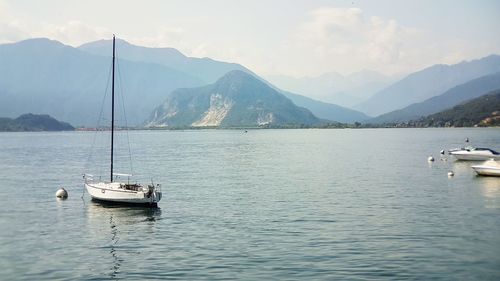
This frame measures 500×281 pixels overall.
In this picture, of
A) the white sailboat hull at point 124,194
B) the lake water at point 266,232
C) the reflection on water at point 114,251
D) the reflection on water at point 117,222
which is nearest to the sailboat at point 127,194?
the white sailboat hull at point 124,194

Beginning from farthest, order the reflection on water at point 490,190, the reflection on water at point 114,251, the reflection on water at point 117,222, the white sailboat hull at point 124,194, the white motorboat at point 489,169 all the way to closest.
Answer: the white motorboat at point 489,169 < the white sailboat hull at point 124,194 < the reflection on water at point 490,190 < the reflection on water at point 117,222 < the reflection on water at point 114,251

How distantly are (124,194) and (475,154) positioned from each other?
A: 88.8 meters

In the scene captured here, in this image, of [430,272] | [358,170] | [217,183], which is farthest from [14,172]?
[430,272]

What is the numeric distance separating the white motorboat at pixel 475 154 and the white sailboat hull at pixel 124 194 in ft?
274

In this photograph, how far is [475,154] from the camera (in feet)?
406

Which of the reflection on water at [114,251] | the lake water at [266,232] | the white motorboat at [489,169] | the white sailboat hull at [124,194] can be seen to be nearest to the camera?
the lake water at [266,232]

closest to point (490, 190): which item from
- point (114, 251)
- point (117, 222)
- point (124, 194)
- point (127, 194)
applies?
point (127, 194)

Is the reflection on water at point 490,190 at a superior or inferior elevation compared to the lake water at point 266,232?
superior

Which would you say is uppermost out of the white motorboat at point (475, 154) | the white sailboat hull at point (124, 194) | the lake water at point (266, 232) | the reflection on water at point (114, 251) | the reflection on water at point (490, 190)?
the white motorboat at point (475, 154)

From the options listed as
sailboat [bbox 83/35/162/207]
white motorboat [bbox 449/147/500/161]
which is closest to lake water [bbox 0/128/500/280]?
sailboat [bbox 83/35/162/207]

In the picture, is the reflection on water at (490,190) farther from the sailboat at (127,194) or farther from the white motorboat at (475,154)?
the sailboat at (127,194)

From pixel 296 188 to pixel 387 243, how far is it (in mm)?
35250

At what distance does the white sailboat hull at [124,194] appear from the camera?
2477 inches

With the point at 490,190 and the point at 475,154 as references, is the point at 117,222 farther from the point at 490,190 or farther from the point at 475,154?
the point at 475,154
